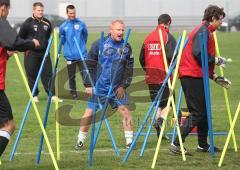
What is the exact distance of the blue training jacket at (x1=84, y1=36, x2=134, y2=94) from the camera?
38.3ft

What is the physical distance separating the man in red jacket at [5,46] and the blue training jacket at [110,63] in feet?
7.64

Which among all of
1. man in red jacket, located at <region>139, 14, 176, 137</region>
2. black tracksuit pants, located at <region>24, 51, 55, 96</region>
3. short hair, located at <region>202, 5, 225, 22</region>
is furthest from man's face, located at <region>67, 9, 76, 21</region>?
short hair, located at <region>202, 5, 225, 22</region>

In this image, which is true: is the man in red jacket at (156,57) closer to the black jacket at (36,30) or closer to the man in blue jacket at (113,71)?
the man in blue jacket at (113,71)

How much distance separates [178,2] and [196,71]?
232 feet

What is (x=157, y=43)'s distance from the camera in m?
13.3

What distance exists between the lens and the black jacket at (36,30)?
18.8 m

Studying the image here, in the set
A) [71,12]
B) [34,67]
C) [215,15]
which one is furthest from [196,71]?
[34,67]

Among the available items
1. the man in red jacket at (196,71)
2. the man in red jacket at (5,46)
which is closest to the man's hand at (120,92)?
the man in red jacket at (196,71)

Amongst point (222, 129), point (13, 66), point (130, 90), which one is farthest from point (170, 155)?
point (13, 66)

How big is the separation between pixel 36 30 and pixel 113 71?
7478mm

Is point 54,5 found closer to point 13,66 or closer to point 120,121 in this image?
point 13,66

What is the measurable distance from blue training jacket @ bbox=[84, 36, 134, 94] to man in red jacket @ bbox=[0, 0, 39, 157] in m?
2.33

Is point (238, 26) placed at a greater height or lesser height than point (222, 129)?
lesser

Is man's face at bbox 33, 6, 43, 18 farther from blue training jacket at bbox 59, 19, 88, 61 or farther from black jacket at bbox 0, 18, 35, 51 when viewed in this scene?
black jacket at bbox 0, 18, 35, 51
